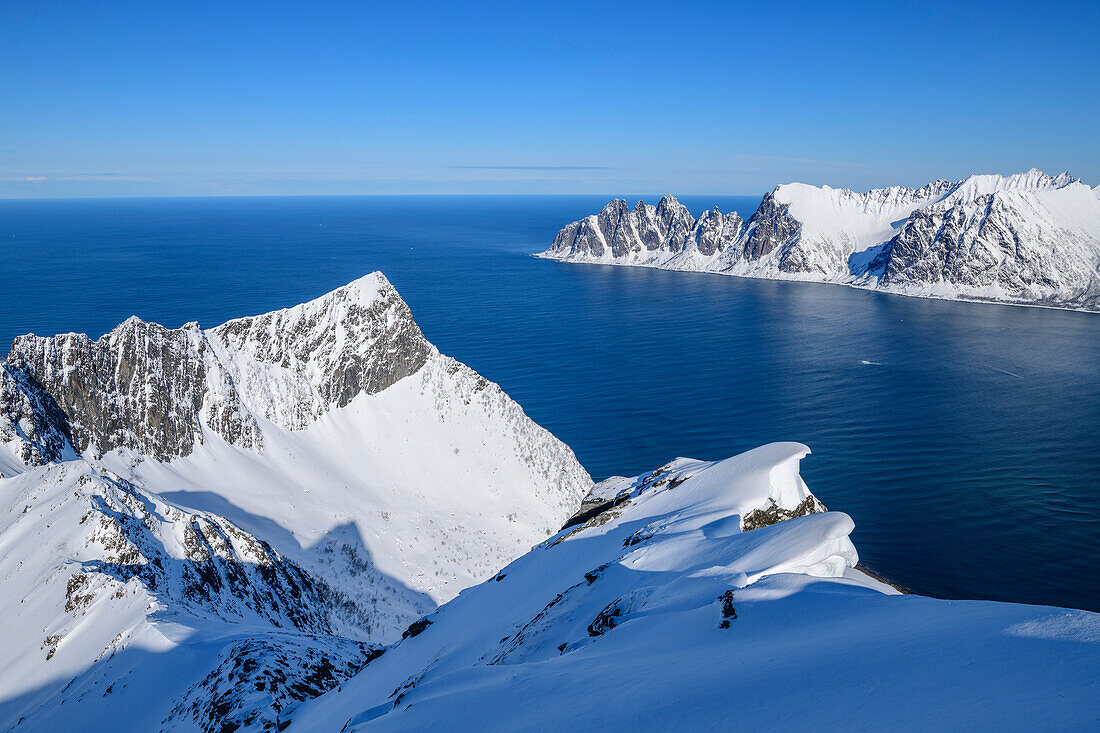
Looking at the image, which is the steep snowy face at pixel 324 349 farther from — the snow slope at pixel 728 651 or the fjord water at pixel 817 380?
the snow slope at pixel 728 651

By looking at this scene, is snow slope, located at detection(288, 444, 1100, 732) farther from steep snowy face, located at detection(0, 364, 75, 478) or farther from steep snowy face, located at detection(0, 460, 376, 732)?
steep snowy face, located at detection(0, 364, 75, 478)

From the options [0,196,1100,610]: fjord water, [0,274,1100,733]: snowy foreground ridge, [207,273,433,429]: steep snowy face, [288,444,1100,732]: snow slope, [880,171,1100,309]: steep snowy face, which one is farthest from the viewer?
[880,171,1100,309]: steep snowy face

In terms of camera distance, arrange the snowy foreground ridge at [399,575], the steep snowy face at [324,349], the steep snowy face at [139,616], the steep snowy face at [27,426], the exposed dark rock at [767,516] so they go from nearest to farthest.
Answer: the snowy foreground ridge at [399,575], the steep snowy face at [139,616], the exposed dark rock at [767,516], the steep snowy face at [27,426], the steep snowy face at [324,349]

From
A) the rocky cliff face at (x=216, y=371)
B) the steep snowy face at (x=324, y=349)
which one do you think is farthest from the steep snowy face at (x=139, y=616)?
the steep snowy face at (x=324, y=349)

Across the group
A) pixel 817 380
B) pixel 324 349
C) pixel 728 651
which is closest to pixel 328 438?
pixel 324 349

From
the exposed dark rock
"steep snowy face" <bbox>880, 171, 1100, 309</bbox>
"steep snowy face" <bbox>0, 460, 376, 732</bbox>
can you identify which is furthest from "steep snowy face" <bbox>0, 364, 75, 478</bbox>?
"steep snowy face" <bbox>880, 171, 1100, 309</bbox>

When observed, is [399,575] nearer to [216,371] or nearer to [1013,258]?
[216,371]
